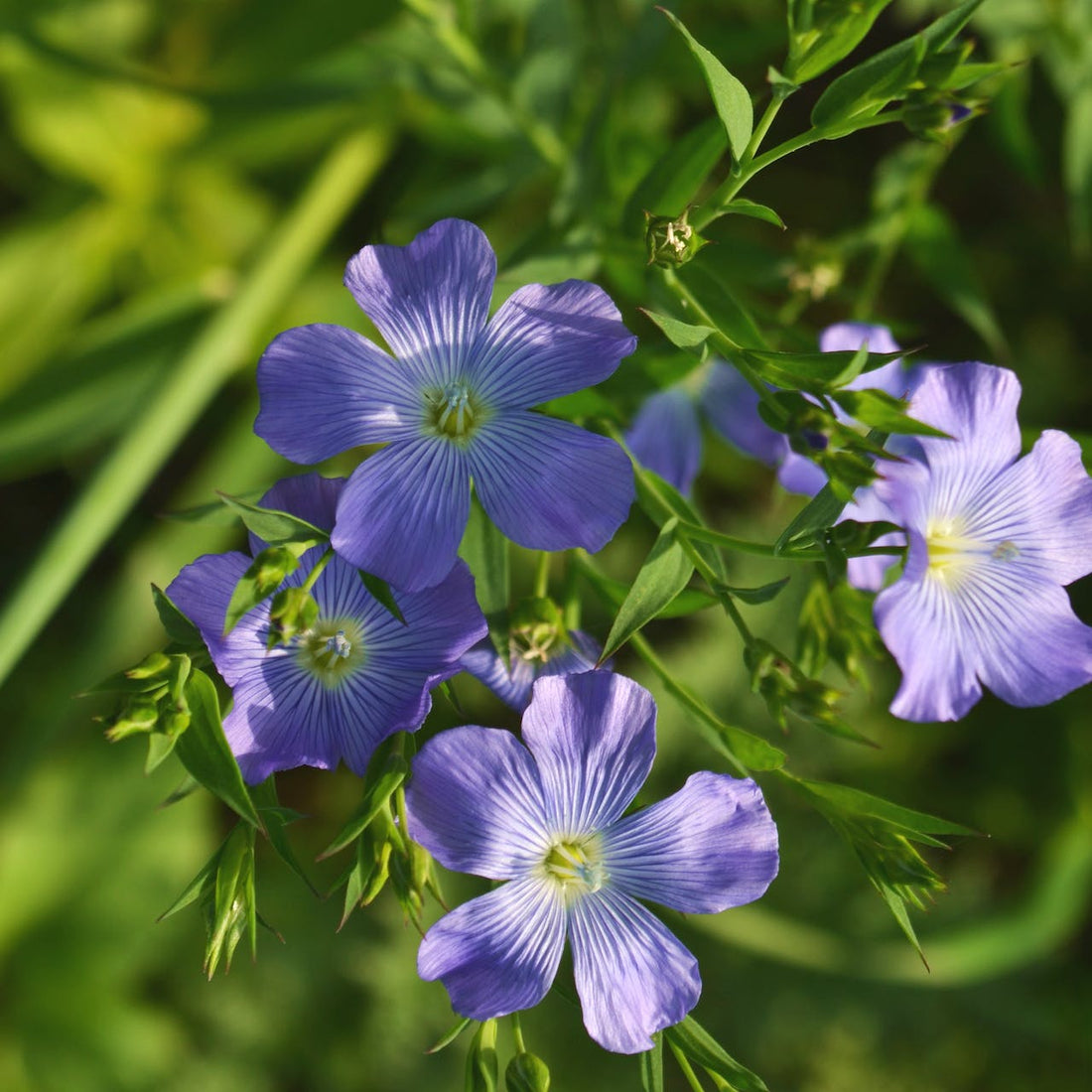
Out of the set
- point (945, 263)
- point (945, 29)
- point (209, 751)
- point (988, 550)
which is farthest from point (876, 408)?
point (945, 263)

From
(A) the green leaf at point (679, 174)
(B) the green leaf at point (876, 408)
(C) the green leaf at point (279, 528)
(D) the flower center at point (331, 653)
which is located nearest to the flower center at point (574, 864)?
(D) the flower center at point (331, 653)

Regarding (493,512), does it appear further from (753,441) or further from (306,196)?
(306,196)

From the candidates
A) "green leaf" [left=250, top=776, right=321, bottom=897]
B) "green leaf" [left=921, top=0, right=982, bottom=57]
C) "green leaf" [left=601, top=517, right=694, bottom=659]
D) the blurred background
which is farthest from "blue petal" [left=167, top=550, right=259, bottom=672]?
the blurred background

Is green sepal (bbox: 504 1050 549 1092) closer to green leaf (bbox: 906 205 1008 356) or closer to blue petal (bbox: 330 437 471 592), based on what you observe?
blue petal (bbox: 330 437 471 592)

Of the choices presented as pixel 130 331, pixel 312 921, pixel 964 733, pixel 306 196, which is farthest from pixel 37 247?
pixel 964 733

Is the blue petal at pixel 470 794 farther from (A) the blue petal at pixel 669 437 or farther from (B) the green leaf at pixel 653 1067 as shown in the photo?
(A) the blue petal at pixel 669 437

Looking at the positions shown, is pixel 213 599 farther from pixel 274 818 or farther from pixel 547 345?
pixel 547 345

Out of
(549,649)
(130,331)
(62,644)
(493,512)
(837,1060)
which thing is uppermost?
(493,512)
